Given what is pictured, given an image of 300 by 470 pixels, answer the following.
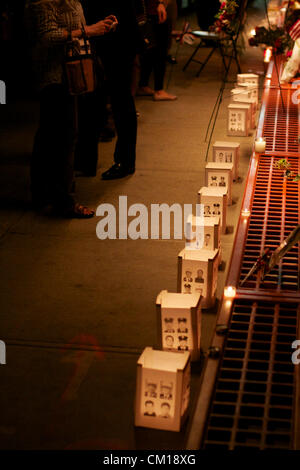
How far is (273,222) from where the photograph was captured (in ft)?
13.5

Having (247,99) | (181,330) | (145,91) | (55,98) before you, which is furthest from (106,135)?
(181,330)

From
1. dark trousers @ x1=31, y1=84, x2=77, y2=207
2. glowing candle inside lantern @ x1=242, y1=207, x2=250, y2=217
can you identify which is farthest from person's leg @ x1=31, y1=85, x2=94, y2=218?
glowing candle inside lantern @ x1=242, y1=207, x2=250, y2=217

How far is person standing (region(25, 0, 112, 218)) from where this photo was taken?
13.7ft

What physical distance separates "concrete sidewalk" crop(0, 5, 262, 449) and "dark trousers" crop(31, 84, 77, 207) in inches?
6.8

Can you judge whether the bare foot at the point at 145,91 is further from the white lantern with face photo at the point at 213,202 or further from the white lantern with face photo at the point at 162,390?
the white lantern with face photo at the point at 162,390

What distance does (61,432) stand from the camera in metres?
2.53

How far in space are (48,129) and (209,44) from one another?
236 inches

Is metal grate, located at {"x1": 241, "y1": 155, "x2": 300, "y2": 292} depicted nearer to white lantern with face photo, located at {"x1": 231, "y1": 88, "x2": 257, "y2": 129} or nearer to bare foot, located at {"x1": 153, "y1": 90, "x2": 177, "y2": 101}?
white lantern with face photo, located at {"x1": 231, "y1": 88, "x2": 257, "y2": 129}

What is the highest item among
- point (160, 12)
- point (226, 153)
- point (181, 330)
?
point (160, 12)

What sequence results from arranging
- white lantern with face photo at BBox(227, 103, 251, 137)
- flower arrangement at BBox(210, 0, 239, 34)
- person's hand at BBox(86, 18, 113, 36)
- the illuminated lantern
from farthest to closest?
white lantern with face photo at BBox(227, 103, 251, 137) < flower arrangement at BBox(210, 0, 239, 34) < person's hand at BBox(86, 18, 113, 36) < the illuminated lantern

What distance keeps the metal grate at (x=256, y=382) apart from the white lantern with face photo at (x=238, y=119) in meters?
3.29

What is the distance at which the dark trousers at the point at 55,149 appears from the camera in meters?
4.33

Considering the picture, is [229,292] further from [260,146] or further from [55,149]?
[260,146]

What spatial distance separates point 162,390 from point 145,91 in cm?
602
